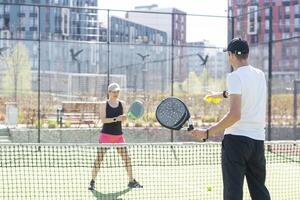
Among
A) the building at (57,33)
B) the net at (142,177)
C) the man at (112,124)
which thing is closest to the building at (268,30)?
the building at (57,33)

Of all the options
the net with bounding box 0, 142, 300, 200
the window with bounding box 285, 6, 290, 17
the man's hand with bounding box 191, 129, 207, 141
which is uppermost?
the window with bounding box 285, 6, 290, 17

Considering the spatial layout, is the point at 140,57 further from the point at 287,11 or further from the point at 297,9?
the point at 297,9

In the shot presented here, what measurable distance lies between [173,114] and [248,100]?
→ 63 cm

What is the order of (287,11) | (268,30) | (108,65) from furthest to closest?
(287,11), (268,30), (108,65)

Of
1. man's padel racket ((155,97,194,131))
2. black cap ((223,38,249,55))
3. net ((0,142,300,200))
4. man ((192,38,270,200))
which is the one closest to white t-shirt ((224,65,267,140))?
man ((192,38,270,200))

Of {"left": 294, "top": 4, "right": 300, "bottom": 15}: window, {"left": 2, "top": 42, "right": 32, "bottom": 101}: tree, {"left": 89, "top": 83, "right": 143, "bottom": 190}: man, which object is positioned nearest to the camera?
{"left": 89, "top": 83, "right": 143, "bottom": 190}: man

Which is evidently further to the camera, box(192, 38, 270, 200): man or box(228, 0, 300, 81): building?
box(228, 0, 300, 81): building

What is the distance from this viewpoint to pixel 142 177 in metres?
9.38

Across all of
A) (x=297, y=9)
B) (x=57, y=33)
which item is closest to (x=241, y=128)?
(x=57, y=33)

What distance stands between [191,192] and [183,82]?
2216 centimetres

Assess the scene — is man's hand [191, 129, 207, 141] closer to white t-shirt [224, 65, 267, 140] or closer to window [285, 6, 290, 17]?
white t-shirt [224, 65, 267, 140]

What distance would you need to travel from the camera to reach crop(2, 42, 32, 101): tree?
21333 mm

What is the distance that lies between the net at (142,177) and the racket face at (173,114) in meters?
1.92

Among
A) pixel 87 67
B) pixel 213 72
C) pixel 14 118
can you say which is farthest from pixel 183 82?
pixel 14 118
